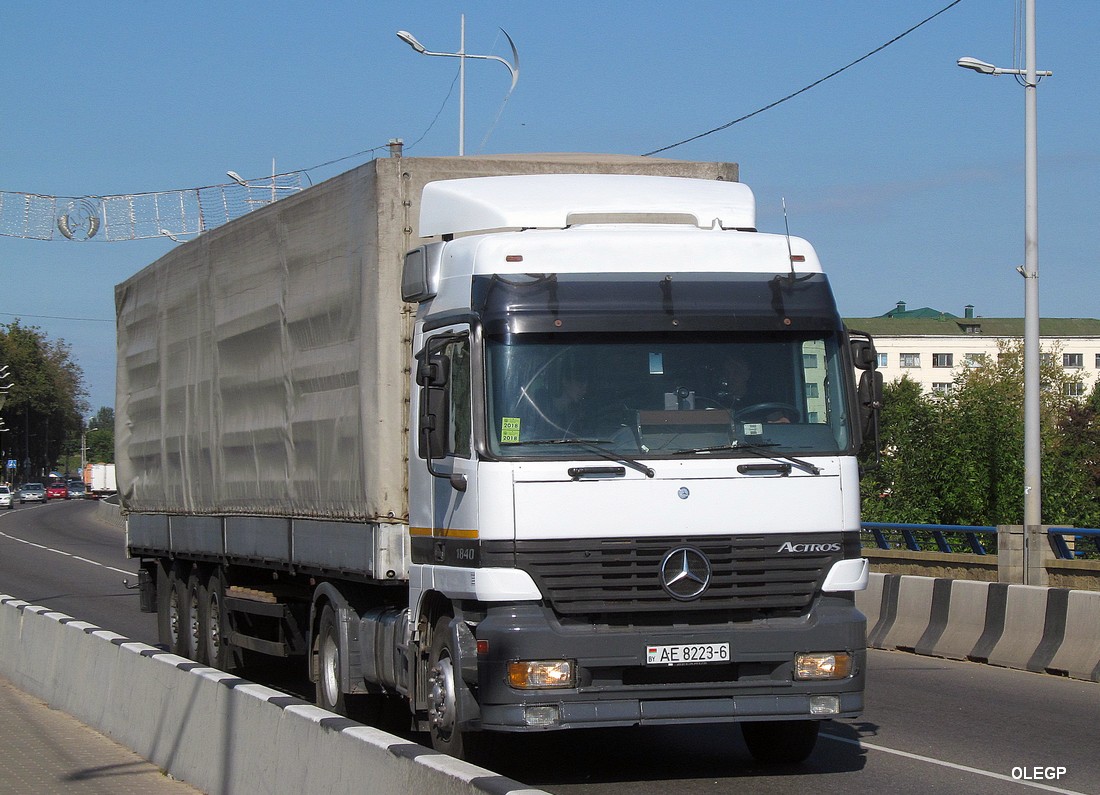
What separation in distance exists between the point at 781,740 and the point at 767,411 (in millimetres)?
2138

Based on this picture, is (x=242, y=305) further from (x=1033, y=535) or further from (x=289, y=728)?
(x=1033, y=535)

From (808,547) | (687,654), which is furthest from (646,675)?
(808,547)

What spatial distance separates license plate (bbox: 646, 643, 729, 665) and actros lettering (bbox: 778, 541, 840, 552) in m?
0.61

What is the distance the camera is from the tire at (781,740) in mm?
9320

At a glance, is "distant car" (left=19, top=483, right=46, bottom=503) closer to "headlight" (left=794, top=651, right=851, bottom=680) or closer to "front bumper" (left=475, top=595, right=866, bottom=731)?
"front bumper" (left=475, top=595, right=866, bottom=731)

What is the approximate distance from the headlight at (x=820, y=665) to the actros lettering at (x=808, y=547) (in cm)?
54

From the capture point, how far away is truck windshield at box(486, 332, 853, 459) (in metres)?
8.34

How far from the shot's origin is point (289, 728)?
24.1 feet

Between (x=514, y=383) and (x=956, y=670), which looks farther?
(x=956, y=670)

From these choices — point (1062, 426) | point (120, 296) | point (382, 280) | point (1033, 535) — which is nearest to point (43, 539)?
point (120, 296)

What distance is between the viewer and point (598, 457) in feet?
27.2

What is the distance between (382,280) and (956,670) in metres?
A: 7.47

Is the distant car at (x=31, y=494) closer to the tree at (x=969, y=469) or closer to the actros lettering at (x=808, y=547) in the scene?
the tree at (x=969, y=469)

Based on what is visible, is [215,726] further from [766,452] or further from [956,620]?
[956,620]
